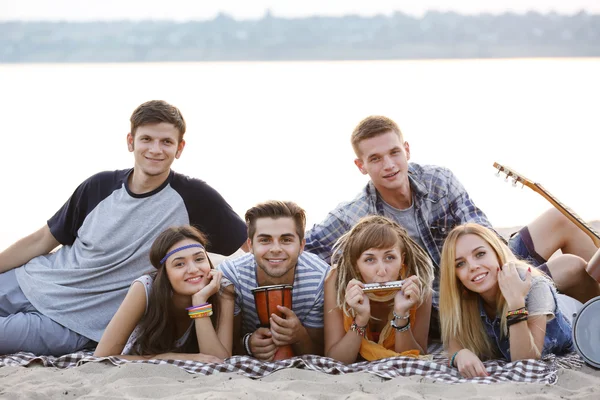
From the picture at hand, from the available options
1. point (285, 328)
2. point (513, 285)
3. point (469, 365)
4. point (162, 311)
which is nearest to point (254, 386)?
point (285, 328)

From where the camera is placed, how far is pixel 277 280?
13.5 feet

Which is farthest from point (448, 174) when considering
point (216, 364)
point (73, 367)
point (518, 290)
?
point (73, 367)

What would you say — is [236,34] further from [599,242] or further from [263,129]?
[599,242]

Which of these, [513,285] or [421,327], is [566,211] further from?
[421,327]

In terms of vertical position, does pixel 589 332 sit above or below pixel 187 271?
below

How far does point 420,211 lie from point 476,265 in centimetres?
101

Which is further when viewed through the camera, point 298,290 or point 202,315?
point 298,290

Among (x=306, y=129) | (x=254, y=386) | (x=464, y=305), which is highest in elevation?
(x=306, y=129)

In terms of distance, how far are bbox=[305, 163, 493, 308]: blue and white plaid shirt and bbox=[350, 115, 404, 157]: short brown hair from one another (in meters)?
0.32

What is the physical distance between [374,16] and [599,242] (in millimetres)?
27756

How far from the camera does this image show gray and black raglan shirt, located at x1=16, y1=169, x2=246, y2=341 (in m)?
4.37

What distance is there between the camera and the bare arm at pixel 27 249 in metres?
4.66

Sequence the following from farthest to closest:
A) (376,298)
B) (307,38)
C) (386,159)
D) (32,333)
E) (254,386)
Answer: (307,38)
(386,159)
(32,333)
(376,298)
(254,386)

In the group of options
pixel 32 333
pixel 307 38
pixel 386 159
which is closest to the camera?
pixel 32 333
